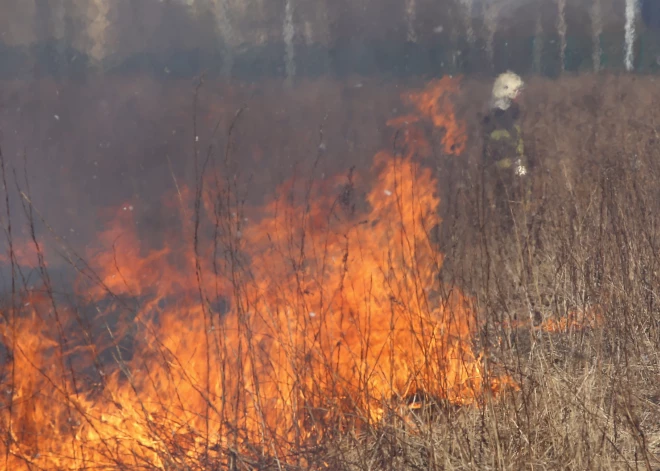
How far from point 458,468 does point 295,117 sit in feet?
10.8

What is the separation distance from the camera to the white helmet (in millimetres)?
5750

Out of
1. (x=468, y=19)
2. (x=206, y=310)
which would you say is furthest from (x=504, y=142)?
(x=206, y=310)

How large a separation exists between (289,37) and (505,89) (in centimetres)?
236

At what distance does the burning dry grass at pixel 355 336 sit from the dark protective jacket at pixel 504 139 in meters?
0.40

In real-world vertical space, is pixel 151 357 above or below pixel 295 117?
below

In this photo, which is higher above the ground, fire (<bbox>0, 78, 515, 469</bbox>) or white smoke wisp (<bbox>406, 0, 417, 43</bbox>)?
white smoke wisp (<bbox>406, 0, 417, 43</bbox>)

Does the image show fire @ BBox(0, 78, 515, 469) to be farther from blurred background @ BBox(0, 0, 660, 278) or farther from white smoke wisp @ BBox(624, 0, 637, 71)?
white smoke wisp @ BBox(624, 0, 637, 71)

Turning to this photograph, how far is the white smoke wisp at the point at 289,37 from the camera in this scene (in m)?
4.76

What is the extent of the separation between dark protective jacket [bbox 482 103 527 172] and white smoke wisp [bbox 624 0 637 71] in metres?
1.36

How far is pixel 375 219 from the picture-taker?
443 centimetres

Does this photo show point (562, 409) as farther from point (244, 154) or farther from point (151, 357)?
point (244, 154)

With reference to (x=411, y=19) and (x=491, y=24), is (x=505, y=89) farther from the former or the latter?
(x=411, y=19)

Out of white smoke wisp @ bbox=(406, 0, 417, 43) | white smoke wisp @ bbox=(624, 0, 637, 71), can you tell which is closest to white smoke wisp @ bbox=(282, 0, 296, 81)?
white smoke wisp @ bbox=(406, 0, 417, 43)

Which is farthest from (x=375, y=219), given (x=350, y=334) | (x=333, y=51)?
(x=333, y=51)
